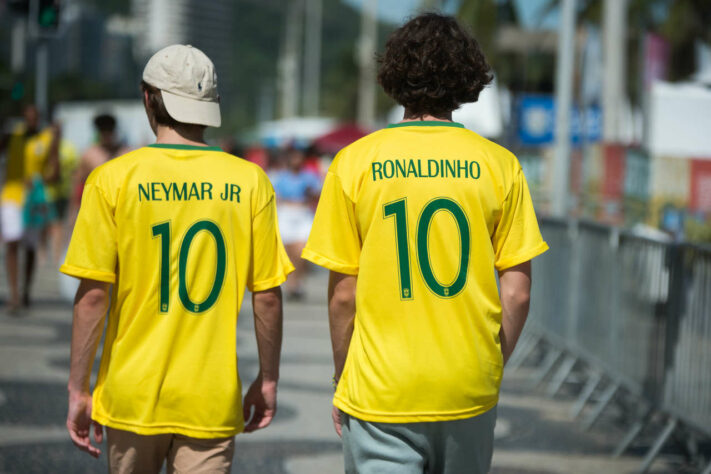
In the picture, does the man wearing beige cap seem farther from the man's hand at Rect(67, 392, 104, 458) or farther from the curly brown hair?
the curly brown hair

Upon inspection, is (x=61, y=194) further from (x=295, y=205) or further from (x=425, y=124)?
(x=425, y=124)

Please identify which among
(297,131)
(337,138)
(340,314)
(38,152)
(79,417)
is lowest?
(297,131)

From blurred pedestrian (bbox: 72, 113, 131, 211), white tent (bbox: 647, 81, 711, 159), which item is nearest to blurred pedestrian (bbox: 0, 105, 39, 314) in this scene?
blurred pedestrian (bbox: 72, 113, 131, 211)

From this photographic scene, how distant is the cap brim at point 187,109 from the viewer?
340 centimetres

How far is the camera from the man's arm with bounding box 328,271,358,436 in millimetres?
3236

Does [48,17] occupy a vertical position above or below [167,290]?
→ above

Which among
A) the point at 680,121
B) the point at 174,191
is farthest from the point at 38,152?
the point at 174,191

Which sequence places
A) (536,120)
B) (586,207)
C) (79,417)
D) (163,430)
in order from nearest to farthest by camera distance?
(163,430), (79,417), (586,207), (536,120)

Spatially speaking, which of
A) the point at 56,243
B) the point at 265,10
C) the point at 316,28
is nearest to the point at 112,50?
the point at 265,10

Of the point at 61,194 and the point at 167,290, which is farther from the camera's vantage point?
the point at 61,194

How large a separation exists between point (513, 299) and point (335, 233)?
1.82ft

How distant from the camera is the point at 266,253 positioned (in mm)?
3488

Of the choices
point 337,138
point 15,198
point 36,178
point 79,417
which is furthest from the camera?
point 337,138

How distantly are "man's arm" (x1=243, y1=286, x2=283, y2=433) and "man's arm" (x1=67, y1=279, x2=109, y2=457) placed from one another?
1.56ft
